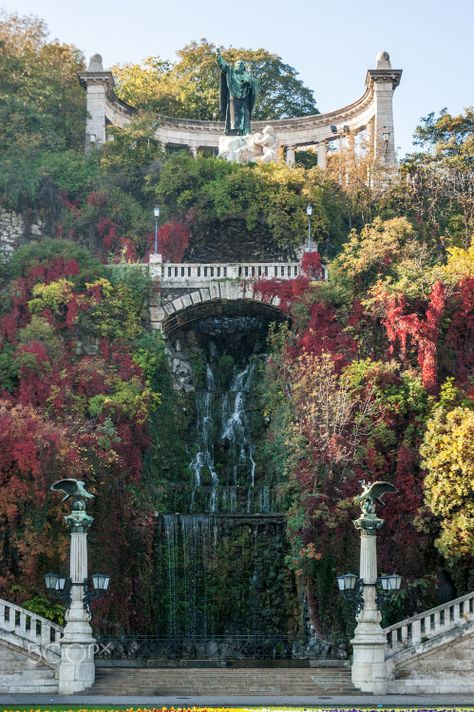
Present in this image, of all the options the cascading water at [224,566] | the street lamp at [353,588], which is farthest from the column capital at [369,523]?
the cascading water at [224,566]

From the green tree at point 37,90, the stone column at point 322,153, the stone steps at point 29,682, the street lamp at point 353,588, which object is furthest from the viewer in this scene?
the stone column at point 322,153

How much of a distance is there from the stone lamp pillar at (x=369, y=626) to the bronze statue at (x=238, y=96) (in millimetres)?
26674

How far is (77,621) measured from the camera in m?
28.1

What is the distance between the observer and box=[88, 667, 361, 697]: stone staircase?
27.0 m

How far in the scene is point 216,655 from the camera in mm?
33438

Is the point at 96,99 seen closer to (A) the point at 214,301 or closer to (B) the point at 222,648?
(A) the point at 214,301

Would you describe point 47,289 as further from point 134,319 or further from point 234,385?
point 234,385

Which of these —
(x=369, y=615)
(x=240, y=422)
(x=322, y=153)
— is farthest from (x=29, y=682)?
(x=322, y=153)

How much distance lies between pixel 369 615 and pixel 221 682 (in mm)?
3846

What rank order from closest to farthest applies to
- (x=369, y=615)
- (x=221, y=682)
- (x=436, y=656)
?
(x=221, y=682), (x=436, y=656), (x=369, y=615)

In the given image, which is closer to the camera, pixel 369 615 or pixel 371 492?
pixel 369 615

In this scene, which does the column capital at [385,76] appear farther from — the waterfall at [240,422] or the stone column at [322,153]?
the waterfall at [240,422]

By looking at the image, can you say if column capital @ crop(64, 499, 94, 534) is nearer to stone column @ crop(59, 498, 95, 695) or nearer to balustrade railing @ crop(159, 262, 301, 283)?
stone column @ crop(59, 498, 95, 695)

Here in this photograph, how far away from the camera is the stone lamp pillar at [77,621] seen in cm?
2747
